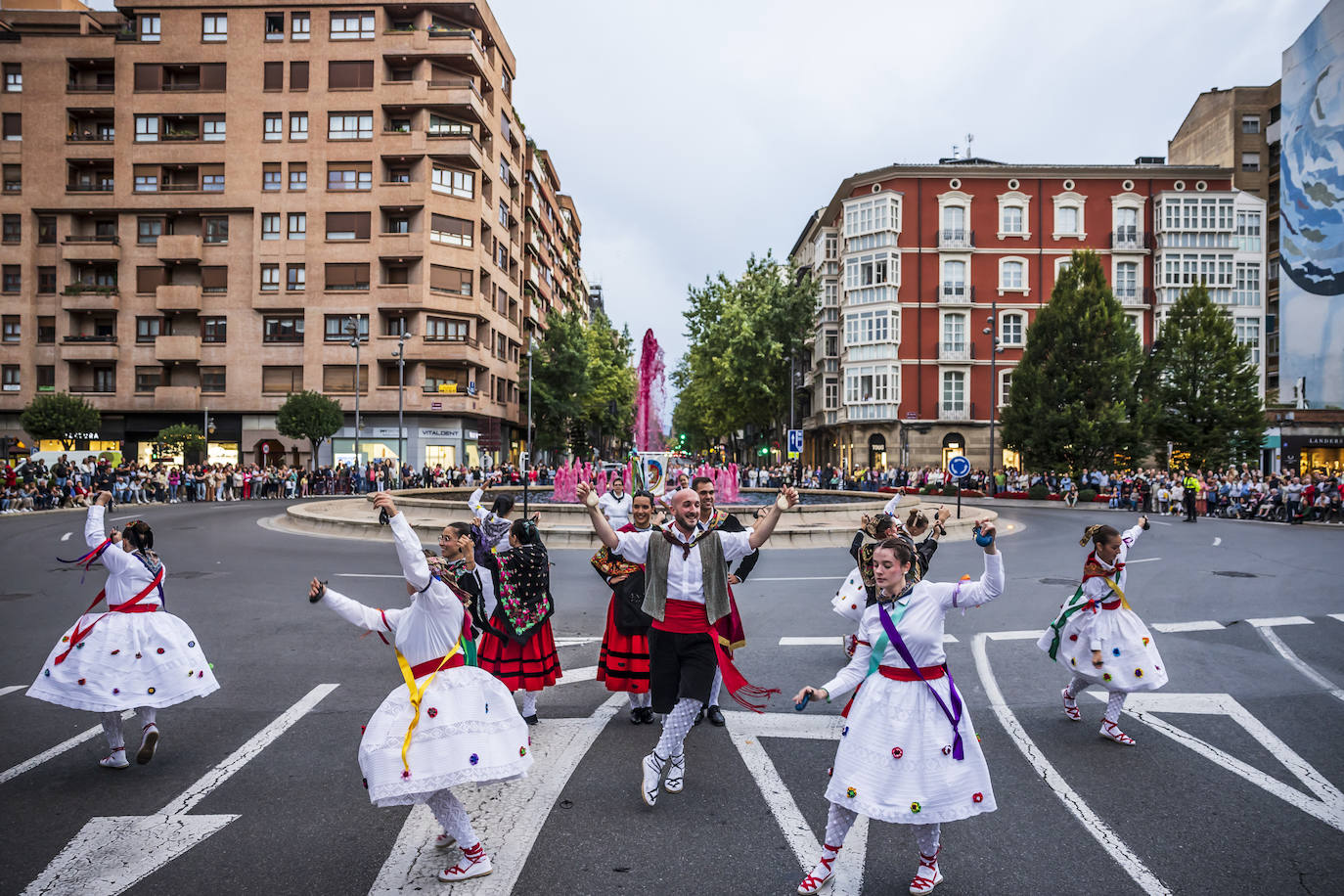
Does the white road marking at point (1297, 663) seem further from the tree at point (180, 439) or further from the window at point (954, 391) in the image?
the window at point (954, 391)

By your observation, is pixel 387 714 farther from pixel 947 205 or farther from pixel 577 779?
pixel 947 205

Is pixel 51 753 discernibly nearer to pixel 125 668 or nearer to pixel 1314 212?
pixel 125 668

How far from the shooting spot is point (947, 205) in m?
53.2

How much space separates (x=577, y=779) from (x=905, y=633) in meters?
2.40

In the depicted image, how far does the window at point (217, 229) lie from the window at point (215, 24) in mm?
10243

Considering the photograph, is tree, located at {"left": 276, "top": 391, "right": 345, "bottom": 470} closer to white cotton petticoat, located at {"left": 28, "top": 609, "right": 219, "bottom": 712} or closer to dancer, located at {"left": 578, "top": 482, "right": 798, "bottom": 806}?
white cotton petticoat, located at {"left": 28, "top": 609, "right": 219, "bottom": 712}

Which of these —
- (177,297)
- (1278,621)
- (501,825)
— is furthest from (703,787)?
(177,297)

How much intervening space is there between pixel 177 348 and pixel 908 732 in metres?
52.9

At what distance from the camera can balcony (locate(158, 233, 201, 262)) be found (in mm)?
47000

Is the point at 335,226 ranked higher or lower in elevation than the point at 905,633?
higher

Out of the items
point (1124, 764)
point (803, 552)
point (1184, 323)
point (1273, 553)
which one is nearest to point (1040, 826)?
point (1124, 764)

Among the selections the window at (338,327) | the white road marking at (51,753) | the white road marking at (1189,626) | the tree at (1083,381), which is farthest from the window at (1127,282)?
the white road marking at (51,753)

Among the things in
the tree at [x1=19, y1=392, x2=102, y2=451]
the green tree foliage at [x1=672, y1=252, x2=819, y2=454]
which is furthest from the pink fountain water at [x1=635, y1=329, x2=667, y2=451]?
the tree at [x1=19, y1=392, x2=102, y2=451]

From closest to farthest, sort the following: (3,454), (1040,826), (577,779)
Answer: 1. (1040,826)
2. (577,779)
3. (3,454)
